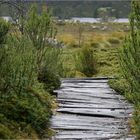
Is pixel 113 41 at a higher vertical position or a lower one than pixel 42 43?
lower

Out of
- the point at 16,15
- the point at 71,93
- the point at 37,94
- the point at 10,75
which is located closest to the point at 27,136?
the point at 10,75

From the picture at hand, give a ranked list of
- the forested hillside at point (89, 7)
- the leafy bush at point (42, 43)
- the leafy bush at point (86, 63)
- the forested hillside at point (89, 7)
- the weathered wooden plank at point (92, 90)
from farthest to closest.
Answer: the forested hillside at point (89, 7) → the forested hillside at point (89, 7) → the leafy bush at point (86, 63) → the weathered wooden plank at point (92, 90) → the leafy bush at point (42, 43)

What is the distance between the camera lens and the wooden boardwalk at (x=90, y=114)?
9.30 m

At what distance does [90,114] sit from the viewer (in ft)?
35.9

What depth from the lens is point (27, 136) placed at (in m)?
8.67

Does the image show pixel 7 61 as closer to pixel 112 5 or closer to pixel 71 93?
pixel 71 93

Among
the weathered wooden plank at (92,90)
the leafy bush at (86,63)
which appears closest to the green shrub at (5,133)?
the weathered wooden plank at (92,90)

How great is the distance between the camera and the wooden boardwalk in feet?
30.5

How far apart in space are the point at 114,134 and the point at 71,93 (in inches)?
178

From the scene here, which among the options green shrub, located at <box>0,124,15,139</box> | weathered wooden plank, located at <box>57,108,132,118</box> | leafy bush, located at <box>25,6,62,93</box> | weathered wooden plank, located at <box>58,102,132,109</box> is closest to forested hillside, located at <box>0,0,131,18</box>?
leafy bush, located at <box>25,6,62,93</box>

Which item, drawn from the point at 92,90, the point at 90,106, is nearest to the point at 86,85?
the point at 92,90

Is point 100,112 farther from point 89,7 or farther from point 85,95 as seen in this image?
point 89,7

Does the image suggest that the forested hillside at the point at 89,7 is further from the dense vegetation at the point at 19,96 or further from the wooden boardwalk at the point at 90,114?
the dense vegetation at the point at 19,96

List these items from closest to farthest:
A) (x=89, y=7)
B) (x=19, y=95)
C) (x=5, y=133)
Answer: (x=5, y=133)
(x=19, y=95)
(x=89, y=7)
